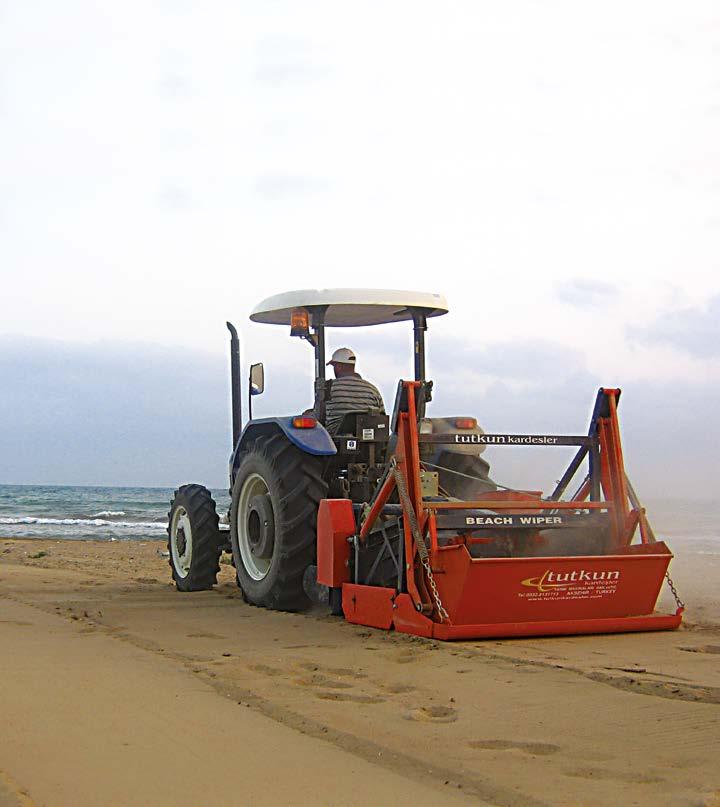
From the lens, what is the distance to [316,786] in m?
2.98

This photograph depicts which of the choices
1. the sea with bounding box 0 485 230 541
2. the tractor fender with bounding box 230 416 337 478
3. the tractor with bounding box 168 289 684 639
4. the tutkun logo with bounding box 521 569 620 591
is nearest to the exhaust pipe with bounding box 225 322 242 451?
the tractor with bounding box 168 289 684 639

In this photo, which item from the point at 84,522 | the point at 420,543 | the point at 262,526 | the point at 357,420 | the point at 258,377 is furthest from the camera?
the point at 84,522

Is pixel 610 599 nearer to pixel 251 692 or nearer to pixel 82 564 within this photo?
pixel 251 692

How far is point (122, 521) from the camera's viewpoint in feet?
90.3

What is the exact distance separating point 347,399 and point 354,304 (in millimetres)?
695

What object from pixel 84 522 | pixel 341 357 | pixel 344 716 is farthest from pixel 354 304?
pixel 84 522

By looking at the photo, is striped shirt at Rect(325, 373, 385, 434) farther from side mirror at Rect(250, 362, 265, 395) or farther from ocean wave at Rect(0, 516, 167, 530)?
ocean wave at Rect(0, 516, 167, 530)

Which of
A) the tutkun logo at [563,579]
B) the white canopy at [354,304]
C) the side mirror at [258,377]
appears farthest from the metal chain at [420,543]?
the side mirror at [258,377]

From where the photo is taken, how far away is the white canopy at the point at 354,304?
7.57 m

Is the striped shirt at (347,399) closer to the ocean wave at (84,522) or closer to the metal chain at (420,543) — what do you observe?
the metal chain at (420,543)

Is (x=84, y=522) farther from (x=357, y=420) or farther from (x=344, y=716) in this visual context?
(x=344, y=716)

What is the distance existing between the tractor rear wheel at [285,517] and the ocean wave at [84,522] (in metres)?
17.1

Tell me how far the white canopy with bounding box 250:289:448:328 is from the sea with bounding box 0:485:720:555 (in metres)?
2.24

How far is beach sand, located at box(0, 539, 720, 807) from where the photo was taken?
299 cm
